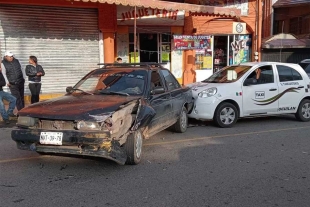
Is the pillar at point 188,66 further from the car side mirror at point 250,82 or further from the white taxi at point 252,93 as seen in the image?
the car side mirror at point 250,82

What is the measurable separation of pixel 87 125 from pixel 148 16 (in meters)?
10.1

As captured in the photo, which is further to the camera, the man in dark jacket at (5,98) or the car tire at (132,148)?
the man in dark jacket at (5,98)

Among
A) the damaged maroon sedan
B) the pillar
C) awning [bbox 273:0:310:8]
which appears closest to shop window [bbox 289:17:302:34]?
awning [bbox 273:0:310:8]

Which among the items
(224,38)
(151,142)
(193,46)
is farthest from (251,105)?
(224,38)

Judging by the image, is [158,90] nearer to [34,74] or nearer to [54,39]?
[34,74]

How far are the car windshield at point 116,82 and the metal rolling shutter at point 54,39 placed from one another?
21.5 ft

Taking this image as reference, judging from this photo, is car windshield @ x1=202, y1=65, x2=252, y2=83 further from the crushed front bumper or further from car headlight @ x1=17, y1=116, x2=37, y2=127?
car headlight @ x1=17, y1=116, x2=37, y2=127

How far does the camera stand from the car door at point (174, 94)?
6.79 meters

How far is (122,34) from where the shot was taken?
14.2 m

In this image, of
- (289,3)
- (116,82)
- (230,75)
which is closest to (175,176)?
(116,82)

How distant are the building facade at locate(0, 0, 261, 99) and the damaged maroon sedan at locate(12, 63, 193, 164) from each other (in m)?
4.03

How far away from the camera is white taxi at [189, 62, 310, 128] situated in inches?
316

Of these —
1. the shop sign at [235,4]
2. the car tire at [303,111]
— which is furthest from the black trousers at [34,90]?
the shop sign at [235,4]

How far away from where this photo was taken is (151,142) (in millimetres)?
6648
